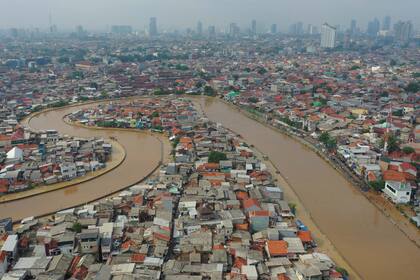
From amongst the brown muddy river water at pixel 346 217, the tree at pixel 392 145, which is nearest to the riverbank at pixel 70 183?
the brown muddy river water at pixel 346 217

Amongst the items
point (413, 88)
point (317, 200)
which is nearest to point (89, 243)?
point (317, 200)

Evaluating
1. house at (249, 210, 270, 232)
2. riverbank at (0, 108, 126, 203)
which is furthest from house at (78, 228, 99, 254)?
riverbank at (0, 108, 126, 203)

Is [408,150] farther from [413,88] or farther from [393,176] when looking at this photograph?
[413,88]

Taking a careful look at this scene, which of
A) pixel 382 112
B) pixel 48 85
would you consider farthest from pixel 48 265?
pixel 48 85

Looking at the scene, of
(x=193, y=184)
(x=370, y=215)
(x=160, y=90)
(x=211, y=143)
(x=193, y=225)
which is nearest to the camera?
(x=193, y=225)

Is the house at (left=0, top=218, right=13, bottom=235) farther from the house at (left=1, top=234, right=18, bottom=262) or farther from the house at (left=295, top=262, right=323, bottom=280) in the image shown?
the house at (left=295, top=262, right=323, bottom=280)

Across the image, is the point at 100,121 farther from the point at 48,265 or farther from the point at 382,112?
the point at 382,112
